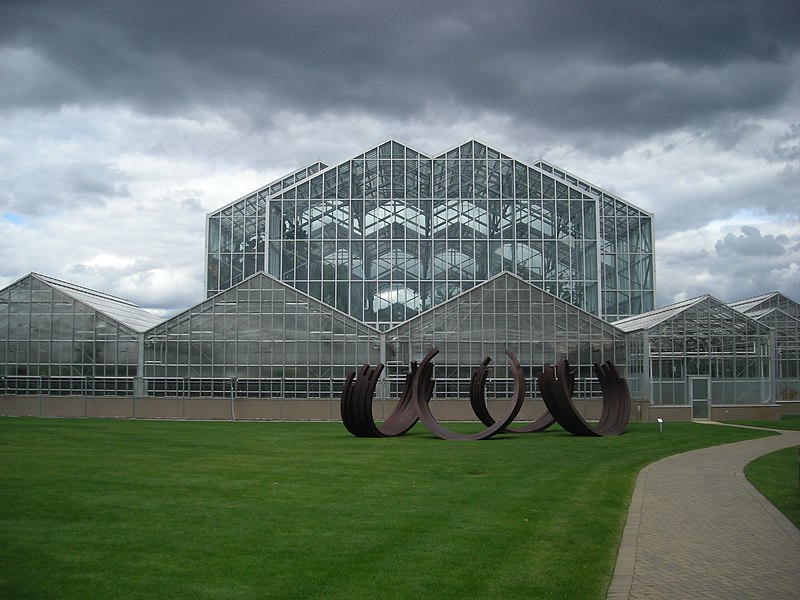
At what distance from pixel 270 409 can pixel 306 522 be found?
3265 cm

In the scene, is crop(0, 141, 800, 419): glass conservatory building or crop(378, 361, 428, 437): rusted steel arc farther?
crop(0, 141, 800, 419): glass conservatory building

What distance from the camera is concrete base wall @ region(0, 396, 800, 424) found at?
4397 centimetres

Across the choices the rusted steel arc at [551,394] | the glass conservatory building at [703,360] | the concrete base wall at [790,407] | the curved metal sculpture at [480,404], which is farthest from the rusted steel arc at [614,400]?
the concrete base wall at [790,407]

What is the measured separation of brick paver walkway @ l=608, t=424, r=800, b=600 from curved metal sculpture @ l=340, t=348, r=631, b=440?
11.8 m

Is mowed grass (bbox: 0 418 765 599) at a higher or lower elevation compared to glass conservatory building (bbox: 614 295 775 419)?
lower

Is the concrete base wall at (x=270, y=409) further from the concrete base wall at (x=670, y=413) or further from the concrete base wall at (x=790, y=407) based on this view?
the concrete base wall at (x=790, y=407)

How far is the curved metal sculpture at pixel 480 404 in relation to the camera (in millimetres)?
31141

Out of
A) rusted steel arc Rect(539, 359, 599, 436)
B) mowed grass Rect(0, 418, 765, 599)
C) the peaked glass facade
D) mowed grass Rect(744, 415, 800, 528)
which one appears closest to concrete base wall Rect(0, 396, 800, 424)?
rusted steel arc Rect(539, 359, 599, 436)

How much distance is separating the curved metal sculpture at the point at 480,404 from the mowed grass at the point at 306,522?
19.9 feet

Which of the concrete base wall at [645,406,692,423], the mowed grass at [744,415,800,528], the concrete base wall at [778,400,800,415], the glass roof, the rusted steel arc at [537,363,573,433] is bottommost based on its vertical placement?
the concrete base wall at [778,400,800,415]

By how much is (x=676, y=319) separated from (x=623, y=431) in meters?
12.5

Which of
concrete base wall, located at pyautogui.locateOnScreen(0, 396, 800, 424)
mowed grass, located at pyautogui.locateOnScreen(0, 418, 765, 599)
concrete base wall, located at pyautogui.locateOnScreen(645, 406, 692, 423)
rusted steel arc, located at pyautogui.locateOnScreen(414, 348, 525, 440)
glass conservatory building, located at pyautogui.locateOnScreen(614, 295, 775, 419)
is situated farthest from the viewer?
concrete base wall, located at pyautogui.locateOnScreen(0, 396, 800, 424)

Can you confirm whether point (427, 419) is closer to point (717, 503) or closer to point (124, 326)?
point (717, 503)

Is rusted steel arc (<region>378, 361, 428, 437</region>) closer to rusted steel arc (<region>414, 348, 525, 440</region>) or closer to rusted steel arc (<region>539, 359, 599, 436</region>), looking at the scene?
rusted steel arc (<region>414, 348, 525, 440</region>)
